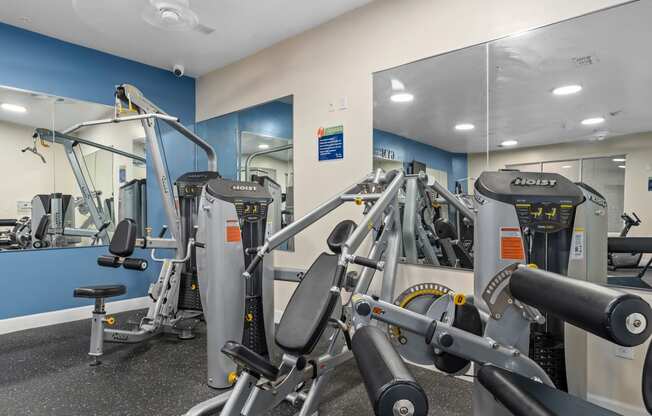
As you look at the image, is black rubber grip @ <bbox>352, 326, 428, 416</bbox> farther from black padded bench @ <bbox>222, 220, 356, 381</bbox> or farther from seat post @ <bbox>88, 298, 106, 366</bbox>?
seat post @ <bbox>88, 298, 106, 366</bbox>

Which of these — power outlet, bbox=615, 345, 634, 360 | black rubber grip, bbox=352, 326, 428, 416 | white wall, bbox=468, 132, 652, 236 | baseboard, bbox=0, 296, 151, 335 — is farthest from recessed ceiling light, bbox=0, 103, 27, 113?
power outlet, bbox=615, 345, 634, 360

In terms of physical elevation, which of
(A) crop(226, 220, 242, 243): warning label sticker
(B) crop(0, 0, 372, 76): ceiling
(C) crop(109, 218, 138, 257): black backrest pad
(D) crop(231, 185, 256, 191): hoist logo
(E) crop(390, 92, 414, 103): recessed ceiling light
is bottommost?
(C) crop(109, 218, 138, 257): black backrest pad

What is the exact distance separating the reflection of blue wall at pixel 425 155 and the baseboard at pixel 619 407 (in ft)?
4.68

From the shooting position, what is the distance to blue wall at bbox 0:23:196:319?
3365 mm

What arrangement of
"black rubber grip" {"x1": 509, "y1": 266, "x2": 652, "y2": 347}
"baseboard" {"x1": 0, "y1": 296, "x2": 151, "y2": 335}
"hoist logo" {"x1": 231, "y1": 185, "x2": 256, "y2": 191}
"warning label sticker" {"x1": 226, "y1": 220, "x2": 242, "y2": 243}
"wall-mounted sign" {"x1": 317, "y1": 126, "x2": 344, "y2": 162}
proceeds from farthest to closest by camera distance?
"baseboard" {"x1": 0, "y1": 296, "x2": 151, "y2": 335}
"wall-mounted sign" {"x1": 317, "y1": 126, "x2": 344, "y2": 162}
"hoist logo" {"x1": 231, "y1": 185, "x2": 256, "y2": 191}
"warning label sticker" {"x1": 226, "y1": 220, "x2": 242, "y2": 243}
"black rubber grip" {"x1": 509, "y1": 266, "x2": 652, "y2": 347}

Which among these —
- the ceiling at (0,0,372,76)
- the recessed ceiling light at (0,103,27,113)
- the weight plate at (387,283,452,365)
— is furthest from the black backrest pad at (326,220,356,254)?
the recessed ceiling light at (0,103,27,113)

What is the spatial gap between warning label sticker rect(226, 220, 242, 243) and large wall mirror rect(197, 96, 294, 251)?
1010mm

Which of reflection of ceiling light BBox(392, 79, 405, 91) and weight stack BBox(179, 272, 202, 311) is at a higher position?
reflection of ceiling light BBox(392, 79, 405, 91)

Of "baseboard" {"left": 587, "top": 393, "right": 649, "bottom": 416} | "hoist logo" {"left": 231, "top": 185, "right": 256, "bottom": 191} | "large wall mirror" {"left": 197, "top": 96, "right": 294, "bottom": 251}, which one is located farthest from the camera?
"large wall mirror" {"left": 197, "top": 96, "right": 294, "bottom": 251}

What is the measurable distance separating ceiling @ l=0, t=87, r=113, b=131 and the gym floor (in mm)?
2030

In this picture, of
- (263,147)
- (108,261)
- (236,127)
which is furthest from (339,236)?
(236,127)

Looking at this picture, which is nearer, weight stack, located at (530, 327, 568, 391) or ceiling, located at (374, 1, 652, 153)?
weight stack, located at (530, 327, 568, 391)

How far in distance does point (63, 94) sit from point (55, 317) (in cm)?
222

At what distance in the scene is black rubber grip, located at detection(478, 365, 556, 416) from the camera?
94cm
